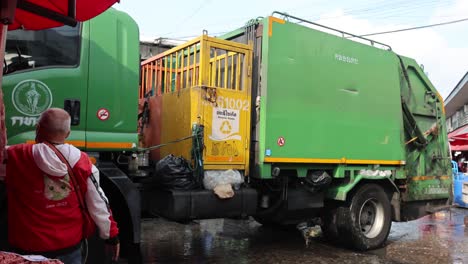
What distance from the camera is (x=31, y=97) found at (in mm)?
3559

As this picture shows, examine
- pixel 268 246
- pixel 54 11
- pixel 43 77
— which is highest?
pixel 54 11

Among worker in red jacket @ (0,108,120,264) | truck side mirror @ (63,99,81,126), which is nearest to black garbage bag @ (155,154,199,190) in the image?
truck side mirror @ (63,99,81,126)

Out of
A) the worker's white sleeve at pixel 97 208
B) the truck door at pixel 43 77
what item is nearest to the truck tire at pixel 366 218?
the truck door at pixel 43 77

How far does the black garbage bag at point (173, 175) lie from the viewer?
456 cm

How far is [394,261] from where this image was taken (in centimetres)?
583

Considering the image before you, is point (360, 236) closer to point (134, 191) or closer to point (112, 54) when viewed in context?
point (134, 191)

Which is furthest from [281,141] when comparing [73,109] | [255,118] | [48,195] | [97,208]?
[48,195]

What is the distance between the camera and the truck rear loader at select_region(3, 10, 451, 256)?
381 centimetres

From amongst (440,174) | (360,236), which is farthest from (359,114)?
(440,174)

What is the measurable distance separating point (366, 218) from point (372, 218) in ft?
0.42

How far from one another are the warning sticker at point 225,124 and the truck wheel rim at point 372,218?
2598 millimetres

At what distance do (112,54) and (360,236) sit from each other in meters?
4.17

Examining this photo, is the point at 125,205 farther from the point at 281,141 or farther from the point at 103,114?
the point at 281,141

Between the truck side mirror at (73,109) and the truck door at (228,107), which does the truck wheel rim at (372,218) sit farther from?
the truck side mirror at (73,109)
